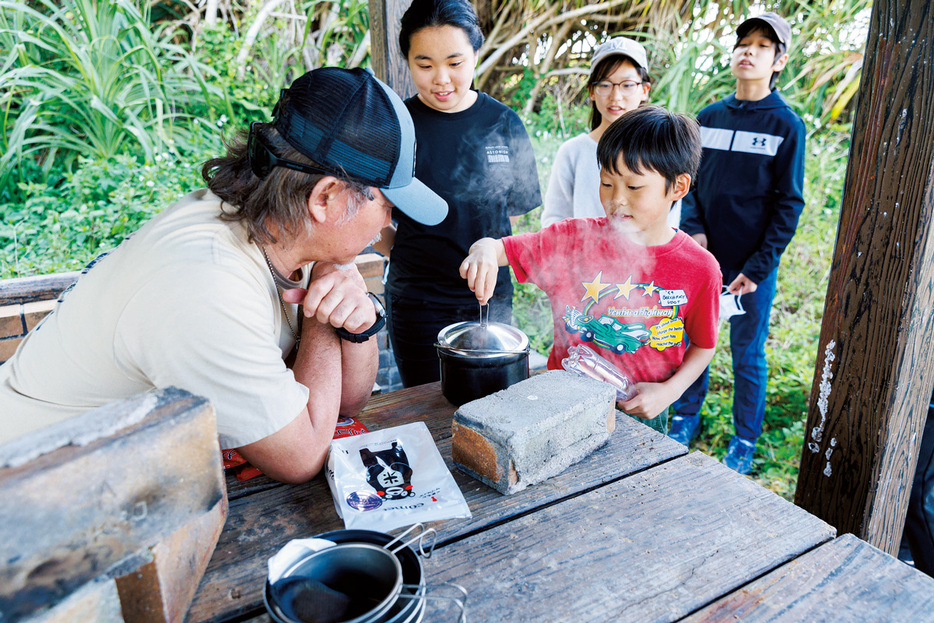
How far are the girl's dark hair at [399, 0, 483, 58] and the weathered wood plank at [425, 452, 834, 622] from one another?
2.14 m

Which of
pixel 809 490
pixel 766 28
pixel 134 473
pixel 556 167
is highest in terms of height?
pixel 766 28

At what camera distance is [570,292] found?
95.8 inches

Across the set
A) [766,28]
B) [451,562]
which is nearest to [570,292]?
[451,562]

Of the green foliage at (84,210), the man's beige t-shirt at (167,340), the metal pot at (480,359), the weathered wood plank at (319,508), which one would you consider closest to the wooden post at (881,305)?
the weathered wood plank at (319,508)

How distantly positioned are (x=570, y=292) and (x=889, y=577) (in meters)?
1.45

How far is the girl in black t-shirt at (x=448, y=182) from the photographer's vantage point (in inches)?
107

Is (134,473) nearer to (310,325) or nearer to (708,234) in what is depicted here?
(310,325)

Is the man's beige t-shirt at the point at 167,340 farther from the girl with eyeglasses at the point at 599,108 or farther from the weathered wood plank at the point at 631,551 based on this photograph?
the girl with eyeglasses at the point at 599,108

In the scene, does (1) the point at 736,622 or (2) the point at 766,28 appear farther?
(2) the point at 766,28

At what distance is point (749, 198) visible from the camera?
11.9ft

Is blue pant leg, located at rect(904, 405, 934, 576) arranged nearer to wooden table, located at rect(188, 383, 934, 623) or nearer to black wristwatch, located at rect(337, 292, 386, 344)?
wooden table, located at rect(188, 383, 934, 623)

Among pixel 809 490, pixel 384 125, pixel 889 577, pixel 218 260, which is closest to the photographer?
pixel 889 577

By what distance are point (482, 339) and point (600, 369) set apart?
602 millimetres

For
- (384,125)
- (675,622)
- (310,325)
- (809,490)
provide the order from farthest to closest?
(809,490) < (310,325) < (384,125) < (675,622)
